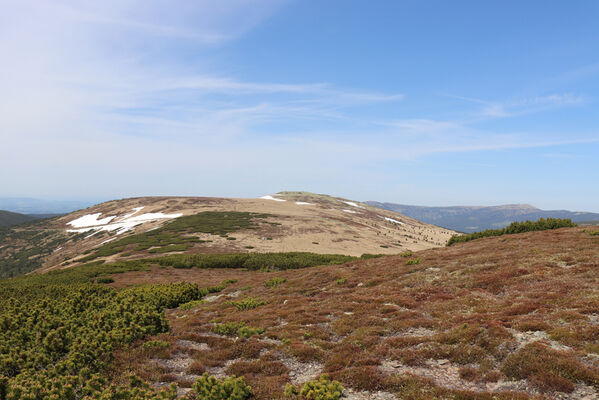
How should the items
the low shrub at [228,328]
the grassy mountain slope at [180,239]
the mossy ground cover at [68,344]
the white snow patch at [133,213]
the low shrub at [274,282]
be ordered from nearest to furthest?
the mossy ground cover at [68,344] → the low shrub at [228,328] → the low shrub at [274,282] → the grassy mountain slope at [180,239] → the white snow patch at [133,213]

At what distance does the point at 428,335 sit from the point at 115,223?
92.3m

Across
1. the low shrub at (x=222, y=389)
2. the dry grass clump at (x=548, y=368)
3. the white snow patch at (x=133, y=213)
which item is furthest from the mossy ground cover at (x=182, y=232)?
the dry grass clump at (x=548, y=368)

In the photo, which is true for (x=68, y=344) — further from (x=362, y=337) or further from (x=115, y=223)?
(x=115, y=223)

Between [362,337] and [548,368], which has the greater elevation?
[548,368]

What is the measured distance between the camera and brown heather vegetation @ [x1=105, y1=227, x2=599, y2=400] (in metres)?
8.20

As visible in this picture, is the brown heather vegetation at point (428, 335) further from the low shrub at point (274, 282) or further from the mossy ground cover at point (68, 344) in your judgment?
the low shrub at point (274, 282)

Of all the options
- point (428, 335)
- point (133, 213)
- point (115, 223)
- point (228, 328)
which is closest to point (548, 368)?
point (428, 335)

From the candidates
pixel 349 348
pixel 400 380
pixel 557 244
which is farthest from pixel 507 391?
pixel 557 244

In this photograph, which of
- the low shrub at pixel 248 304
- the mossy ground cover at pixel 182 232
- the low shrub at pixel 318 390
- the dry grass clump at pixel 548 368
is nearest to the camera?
the dry grass clump at pixel 548 368

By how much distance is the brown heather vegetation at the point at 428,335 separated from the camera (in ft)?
26.9

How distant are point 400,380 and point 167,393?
6.12 m

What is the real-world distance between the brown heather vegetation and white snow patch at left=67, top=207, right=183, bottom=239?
67170 millimetres

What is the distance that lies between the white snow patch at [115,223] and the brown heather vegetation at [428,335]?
220 ft

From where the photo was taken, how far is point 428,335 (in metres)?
11.2
